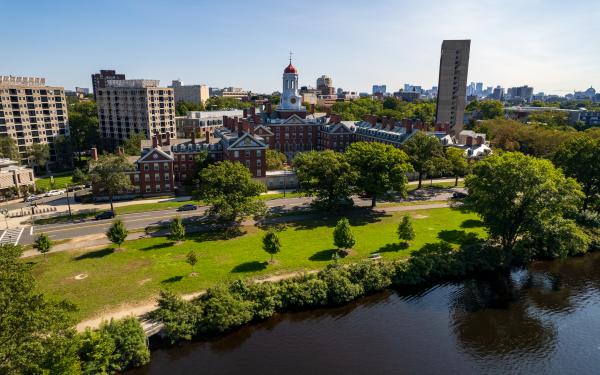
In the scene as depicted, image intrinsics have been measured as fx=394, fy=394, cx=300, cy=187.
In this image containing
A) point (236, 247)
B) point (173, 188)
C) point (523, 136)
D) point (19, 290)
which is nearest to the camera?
point (19, 290)

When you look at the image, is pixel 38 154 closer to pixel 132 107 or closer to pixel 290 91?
pixel 132 107

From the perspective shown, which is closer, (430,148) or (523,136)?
(430,148)

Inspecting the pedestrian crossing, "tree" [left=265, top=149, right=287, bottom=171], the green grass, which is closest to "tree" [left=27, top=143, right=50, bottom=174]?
the pedestrian crossing

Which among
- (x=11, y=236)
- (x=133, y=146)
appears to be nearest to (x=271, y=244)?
(x=11, y=236)

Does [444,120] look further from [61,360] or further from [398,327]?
[61,360]

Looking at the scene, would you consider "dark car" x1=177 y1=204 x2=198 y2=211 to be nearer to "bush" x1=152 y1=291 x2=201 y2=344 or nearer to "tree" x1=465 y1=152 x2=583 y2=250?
"bush" x1=152 y1=291 x2=201 y2=344

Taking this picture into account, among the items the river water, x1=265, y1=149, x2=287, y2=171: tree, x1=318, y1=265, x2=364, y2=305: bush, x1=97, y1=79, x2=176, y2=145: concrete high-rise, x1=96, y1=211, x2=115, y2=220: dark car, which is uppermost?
x1=97, y1=79, x2=176, y2=145: concrete high-rise

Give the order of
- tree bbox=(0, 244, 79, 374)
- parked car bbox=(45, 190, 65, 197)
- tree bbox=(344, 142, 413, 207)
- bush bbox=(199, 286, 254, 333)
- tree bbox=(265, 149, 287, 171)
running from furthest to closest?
tree bbox=(265, 149, 287, 171), parked car bbox=(45, 190, 65, 197), tree bbox=(344, 142, 413, 207), bush bbox=(199, 286, 254, 333), tree bbox=(0, 244, 79, 374)

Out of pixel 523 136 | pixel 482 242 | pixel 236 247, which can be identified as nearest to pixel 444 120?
pixel 523 136
